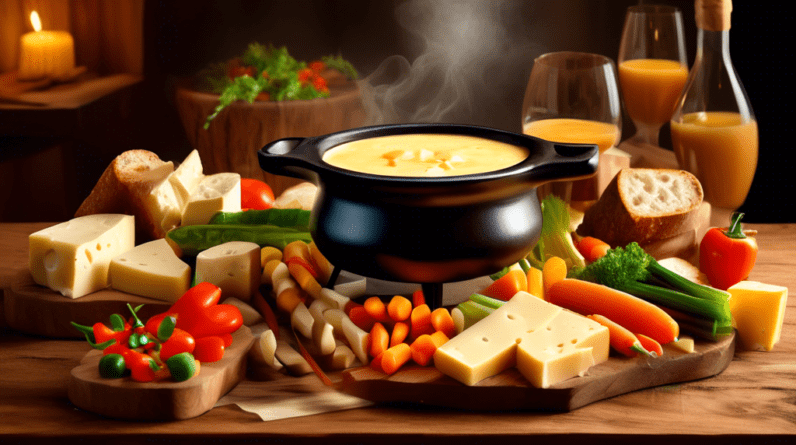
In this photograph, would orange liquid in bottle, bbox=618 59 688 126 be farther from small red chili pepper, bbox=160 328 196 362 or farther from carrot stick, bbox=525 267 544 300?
small red chili pepper, bbox=160 328 196 362

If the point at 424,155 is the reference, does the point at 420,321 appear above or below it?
below

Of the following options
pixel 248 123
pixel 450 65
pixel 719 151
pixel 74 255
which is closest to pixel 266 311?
pixel 74 255

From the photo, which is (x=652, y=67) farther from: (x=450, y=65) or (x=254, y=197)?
(x=450, y=65)

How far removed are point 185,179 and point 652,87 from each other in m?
1.63

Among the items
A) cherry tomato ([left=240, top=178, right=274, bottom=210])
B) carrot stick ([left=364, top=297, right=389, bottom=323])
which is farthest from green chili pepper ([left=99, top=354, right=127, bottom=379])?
cherry tomato ([left=240, top=178, right=274, bottom=210])

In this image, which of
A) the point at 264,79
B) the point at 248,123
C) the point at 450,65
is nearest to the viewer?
the point at 248,123

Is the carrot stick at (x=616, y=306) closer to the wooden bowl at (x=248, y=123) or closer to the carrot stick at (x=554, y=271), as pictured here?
the carrot stick at (x=554, y=271)

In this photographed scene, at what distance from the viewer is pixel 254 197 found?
2355 mm

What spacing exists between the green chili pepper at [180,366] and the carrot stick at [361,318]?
370mm

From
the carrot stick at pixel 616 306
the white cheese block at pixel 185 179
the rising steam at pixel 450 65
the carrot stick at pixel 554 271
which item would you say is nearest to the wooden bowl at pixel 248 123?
the rising steam at pixel 450 65

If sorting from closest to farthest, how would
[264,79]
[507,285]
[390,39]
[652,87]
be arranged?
[507,285] → [652,87] → [264,79] → [390,39]

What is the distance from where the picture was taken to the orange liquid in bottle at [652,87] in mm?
2617

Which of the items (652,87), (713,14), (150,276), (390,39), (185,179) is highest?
(713,14)

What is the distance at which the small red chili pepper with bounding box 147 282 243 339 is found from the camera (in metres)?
1.46
